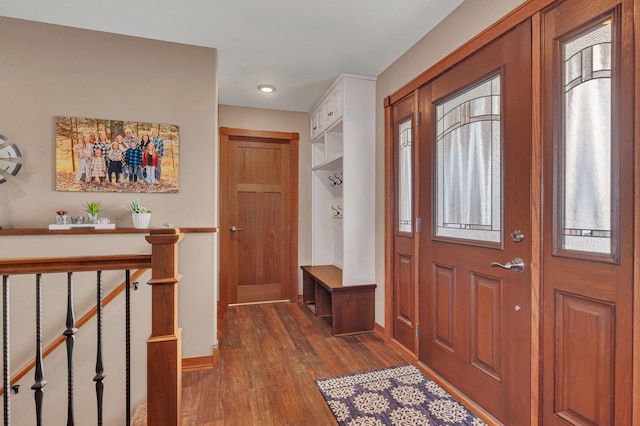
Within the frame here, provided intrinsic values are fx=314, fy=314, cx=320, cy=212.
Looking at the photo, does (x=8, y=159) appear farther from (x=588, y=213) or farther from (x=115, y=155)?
(x=588, y=213)

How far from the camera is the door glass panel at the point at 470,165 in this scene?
1771mm

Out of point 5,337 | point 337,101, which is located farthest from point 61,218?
point 337,101

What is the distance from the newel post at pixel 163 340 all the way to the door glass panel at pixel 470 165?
5.38 feet

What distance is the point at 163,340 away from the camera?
1.20 m

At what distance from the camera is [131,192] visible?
7.85ft

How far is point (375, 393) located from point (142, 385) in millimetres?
1744

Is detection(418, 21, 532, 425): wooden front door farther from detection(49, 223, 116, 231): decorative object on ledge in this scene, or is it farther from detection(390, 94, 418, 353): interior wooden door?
detection(49, 223, 116, 231): decorative object on ledge

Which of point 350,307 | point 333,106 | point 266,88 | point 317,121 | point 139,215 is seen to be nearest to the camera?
point 139,215

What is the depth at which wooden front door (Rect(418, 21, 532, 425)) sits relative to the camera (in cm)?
158

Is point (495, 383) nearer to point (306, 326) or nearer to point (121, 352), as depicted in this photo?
point (306, 326)

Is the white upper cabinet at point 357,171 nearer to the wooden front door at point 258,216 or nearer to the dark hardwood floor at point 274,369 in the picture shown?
the dark hardwood floor at point 274,369

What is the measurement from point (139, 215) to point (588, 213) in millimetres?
2626

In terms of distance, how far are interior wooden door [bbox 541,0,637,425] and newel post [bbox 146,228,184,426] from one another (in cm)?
162

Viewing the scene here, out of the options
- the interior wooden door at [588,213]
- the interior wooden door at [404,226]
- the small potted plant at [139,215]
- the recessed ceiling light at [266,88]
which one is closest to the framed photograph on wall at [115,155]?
the small potted plant at [139,215]
